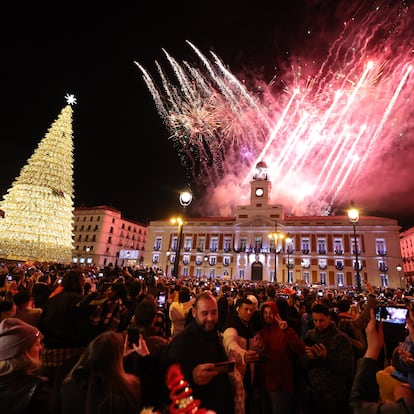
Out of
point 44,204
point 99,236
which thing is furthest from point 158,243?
point 44,204

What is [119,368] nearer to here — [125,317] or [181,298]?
[125,317]

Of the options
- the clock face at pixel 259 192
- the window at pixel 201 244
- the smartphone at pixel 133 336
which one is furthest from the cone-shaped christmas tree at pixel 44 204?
the clock face at pixel 259 192

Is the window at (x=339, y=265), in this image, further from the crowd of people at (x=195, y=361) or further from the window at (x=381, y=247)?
the crowd of people at (x=195, y=361)

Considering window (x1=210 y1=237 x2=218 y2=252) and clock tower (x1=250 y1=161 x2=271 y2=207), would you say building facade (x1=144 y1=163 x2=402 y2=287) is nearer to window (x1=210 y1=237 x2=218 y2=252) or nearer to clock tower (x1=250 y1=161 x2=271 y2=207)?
clock tower (x1=250 y1=161 x2=271 y2=207)

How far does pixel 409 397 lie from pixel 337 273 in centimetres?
4894

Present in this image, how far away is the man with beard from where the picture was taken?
7.11ft

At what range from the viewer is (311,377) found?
3.09m

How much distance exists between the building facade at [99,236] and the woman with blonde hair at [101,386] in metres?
64.3

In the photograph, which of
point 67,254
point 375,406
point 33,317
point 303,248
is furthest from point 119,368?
point 303,248

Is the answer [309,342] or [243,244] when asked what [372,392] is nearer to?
[309,342]

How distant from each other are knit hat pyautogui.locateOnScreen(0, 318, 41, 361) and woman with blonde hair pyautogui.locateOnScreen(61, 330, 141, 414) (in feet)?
1.35

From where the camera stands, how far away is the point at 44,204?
74.2ft

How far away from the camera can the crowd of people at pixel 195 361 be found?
1811 millimetres

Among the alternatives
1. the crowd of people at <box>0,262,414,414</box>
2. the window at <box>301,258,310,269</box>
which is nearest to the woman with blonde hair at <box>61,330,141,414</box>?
the crowd of people at <box>0,262,414,414</box>
